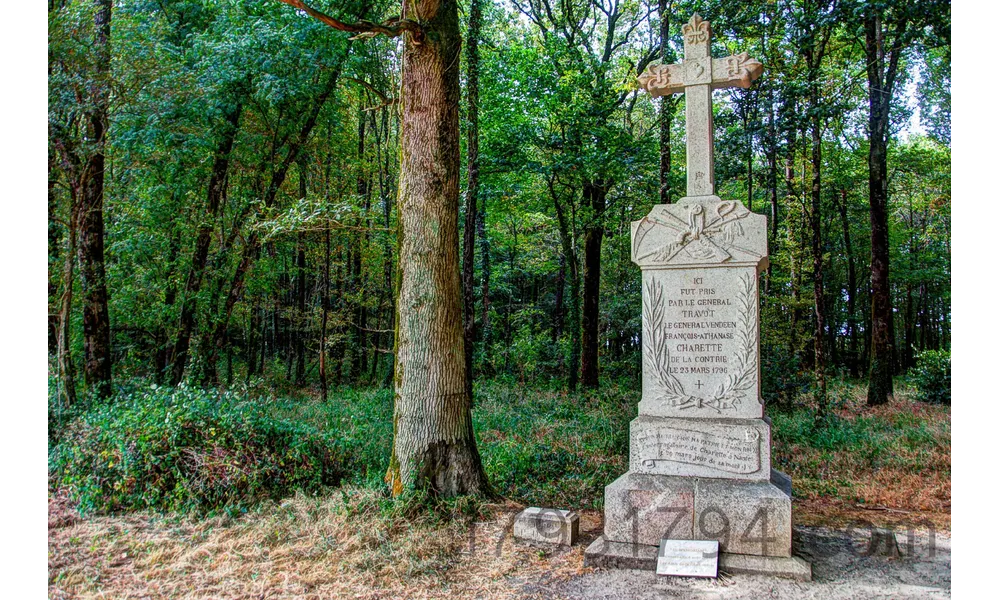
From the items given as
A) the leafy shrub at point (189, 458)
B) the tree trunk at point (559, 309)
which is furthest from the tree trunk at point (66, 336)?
the tree trunk at point (559, 309)

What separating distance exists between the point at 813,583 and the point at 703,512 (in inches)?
34.3

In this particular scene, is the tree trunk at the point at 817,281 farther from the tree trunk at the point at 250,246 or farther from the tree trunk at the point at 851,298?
the tree trunk at the point at 250,246

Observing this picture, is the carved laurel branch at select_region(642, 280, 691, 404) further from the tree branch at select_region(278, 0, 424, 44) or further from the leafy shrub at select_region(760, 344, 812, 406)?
the leafy shrub at select_region(760, 344, 812, 406)

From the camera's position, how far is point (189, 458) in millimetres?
6020

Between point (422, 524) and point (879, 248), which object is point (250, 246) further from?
point (879, 248)

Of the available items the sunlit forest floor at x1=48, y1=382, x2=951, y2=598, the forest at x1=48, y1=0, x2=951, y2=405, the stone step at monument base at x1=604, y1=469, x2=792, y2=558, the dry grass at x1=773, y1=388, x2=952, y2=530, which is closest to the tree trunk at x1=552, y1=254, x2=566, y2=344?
the forest at x1=48, y1=0, x2=951, y2=405

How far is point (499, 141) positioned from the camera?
521 inches

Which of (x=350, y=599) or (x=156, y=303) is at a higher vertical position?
(x=156, y=303)

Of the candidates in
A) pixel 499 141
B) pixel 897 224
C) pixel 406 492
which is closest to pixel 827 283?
pixel 897 224

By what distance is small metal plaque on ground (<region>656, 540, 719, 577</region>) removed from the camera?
4332 millimetres

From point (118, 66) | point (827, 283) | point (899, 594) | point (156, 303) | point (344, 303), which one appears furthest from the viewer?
point (827, 283)

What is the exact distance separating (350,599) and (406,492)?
5.07 feet

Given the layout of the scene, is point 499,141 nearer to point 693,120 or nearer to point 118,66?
point 118,66

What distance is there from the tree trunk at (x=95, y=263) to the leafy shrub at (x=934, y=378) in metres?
15.3
